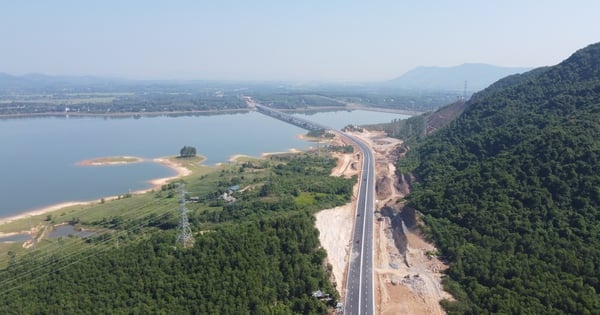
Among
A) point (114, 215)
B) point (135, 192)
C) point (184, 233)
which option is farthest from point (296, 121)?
point (184, 233)

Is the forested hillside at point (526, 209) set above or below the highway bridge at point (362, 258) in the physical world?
above

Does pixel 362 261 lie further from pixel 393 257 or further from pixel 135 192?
pixel 135 192

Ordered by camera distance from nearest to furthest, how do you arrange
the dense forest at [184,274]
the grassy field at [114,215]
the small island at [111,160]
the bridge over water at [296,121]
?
1. the dense forest at [184,274]
2. the grassy field at [114,215]
3. the small island at [111,160]
4. the bridge over water at [296,121]

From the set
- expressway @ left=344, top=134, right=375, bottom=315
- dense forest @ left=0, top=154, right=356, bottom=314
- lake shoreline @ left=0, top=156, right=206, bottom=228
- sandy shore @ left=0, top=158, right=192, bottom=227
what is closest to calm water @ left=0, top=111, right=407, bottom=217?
lake shoreline @ left=0, top=156, right=206, bottom=228

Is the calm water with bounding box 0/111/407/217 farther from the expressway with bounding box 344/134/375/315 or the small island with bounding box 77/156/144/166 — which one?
the expressway with bounding box 344/134/375/315

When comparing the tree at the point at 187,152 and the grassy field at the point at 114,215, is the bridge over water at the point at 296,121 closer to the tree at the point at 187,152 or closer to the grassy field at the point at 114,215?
the tree at the point at 187,152

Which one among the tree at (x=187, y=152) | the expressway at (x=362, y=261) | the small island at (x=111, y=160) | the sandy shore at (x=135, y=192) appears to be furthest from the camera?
the tree at (x=187, y=152)

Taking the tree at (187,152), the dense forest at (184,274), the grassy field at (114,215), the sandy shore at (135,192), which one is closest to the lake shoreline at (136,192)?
the sandy shore at (135,192)
